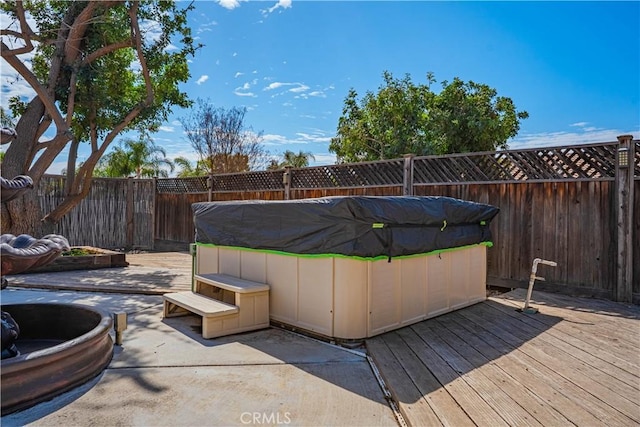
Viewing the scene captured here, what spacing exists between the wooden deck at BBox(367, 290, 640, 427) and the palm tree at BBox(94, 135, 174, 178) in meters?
12.2

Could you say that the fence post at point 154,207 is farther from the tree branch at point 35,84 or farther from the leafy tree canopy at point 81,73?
the tree branch at point 35,84

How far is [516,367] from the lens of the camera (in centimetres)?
260

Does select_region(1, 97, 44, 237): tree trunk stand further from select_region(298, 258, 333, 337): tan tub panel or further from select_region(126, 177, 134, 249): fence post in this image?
select_region(298, 258, 333, 337): tan tub panel

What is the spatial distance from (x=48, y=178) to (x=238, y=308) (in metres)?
7.88

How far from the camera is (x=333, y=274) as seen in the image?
10.2 ft

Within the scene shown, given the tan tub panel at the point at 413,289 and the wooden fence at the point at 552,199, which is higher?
the wooden fence at the point at 552,199

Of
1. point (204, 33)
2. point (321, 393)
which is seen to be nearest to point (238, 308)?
point (321, 393)

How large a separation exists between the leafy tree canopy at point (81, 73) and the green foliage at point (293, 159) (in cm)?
798

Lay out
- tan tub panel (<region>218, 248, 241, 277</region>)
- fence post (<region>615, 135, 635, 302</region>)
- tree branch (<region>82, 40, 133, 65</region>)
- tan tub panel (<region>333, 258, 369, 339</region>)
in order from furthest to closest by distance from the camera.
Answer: tree branch (<region>82, 40, 133, 65</region>)
fence post (<region>615, 135, 635, 302</region>)
tan tub panel (<region>218, 248, 241, 277</region>)
tan tub panel (<region>333, 258, 369, 339</region>)

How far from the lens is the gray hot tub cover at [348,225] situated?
120 inches

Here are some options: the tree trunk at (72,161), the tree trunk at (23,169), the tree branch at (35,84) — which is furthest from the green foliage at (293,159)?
the tree branch at (35,84)

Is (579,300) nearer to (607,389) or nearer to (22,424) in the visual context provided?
(607,389)

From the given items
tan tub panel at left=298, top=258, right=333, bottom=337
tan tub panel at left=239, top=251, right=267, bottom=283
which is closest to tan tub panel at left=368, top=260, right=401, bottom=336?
tan tub panel at left=298, top=258, right=333, bottom=337

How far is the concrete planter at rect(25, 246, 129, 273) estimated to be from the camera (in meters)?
6.34
